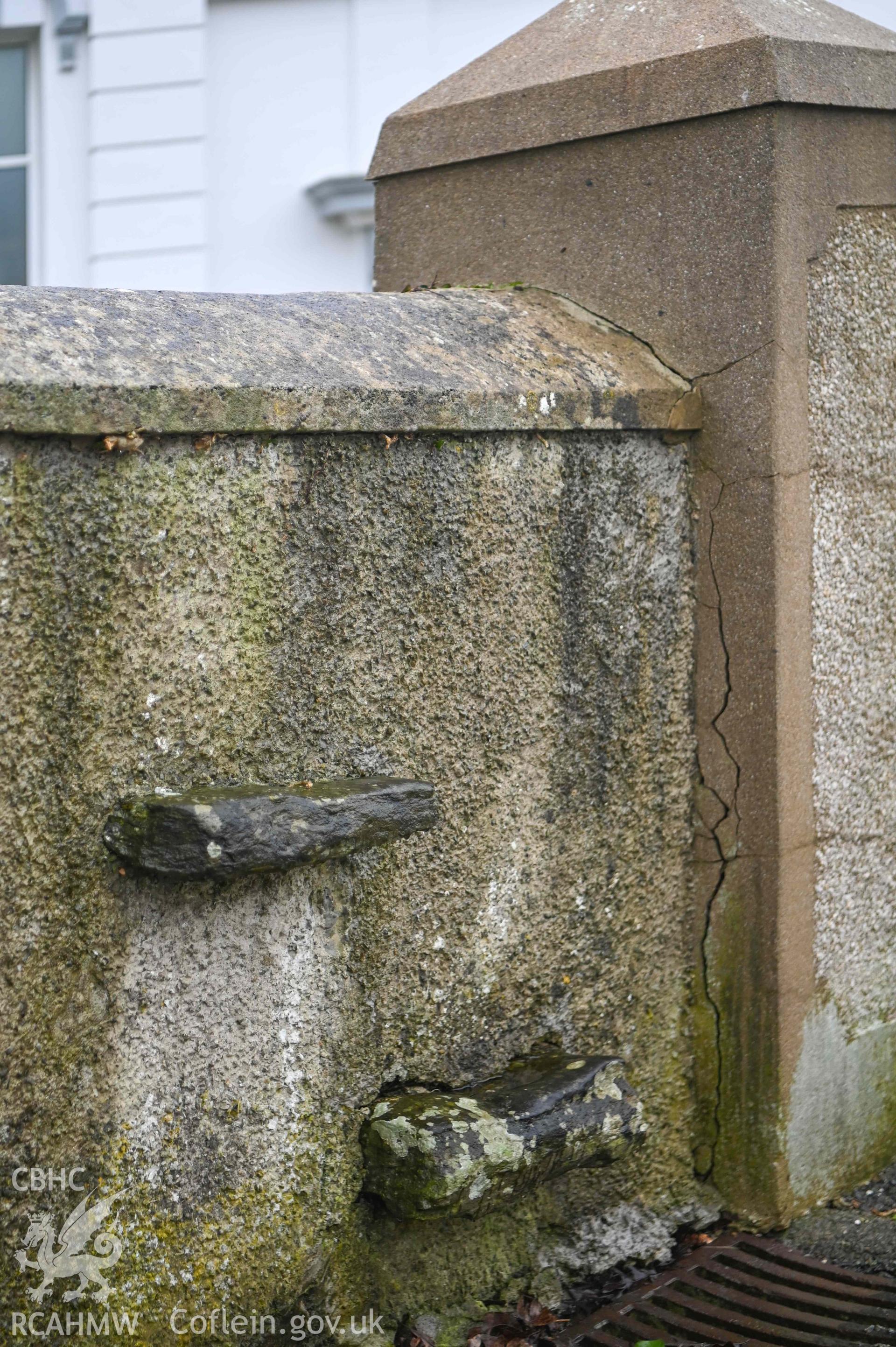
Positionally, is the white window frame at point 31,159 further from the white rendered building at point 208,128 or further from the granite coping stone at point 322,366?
the granite coping stone at point 322,366

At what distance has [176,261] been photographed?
7.27 m

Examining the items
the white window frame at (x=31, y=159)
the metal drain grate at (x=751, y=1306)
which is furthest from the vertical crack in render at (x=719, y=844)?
the white window frame at (x=31, y=159)

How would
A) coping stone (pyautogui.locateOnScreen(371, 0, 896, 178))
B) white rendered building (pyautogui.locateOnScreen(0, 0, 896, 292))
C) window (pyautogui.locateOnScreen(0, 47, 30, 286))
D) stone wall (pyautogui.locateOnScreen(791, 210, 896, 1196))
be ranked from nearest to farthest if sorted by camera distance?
coping stone (pyautogui.locateOnScreen(371, 0, 896, 178)) → stone wall (pyautogui.locateOnScreen(791, 210, 896, 1196)) → white rendered building (pyautogui.locateOnScreen(0, 0, 896, 292)) → window (pyautogui.locateOnScreen(0, 47, 30, 286))

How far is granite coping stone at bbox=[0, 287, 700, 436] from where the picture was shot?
157cm

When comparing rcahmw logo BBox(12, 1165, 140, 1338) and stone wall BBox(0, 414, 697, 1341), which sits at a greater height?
stone wall BBox(0, 414, 697, 1341)

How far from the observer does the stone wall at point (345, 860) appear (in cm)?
158

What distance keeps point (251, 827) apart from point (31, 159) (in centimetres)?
670

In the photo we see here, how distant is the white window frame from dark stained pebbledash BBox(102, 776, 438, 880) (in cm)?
626

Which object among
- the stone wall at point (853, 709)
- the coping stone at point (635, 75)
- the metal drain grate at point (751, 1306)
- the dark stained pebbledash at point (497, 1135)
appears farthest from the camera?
the stone wall at point (853, 709)

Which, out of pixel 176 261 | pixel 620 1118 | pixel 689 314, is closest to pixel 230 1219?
pixel 620 1118

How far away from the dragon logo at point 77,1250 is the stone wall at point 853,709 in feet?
3.79

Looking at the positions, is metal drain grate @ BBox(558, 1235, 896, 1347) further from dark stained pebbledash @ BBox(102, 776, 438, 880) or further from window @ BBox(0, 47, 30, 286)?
window @ BBox(0, 47, 30, 286)

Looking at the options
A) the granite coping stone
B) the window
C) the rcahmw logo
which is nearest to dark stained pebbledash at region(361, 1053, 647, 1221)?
the rcahmw logo

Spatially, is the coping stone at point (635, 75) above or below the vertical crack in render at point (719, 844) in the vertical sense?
above
